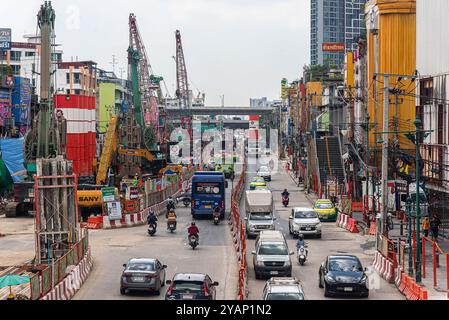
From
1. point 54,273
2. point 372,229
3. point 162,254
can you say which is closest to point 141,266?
point 54,273

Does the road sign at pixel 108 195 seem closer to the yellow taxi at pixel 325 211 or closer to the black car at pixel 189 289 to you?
the yellow taxi at pixel 325 211

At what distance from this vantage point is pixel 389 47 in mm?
69562

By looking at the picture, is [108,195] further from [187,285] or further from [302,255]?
[187,285]

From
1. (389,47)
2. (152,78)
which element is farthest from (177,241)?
(152,78)

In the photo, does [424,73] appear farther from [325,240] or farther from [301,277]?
[301,277]

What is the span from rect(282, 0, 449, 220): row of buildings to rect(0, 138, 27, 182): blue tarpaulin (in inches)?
1109

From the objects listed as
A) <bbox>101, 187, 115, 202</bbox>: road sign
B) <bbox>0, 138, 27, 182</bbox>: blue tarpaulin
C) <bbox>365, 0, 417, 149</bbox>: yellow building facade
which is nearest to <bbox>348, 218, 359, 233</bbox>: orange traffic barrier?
<bbox>101, 187, 115, 202</bbox>: road sign

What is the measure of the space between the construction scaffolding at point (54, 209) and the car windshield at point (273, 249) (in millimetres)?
8095

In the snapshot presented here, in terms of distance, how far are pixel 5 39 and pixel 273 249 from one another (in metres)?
103

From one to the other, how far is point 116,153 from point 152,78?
265ft

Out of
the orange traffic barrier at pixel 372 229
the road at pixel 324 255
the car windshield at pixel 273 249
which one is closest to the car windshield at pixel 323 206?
the road at pixel 324 255

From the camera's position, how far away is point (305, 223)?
49.2 meters

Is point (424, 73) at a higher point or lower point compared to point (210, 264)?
higher

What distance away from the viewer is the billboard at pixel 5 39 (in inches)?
5030
